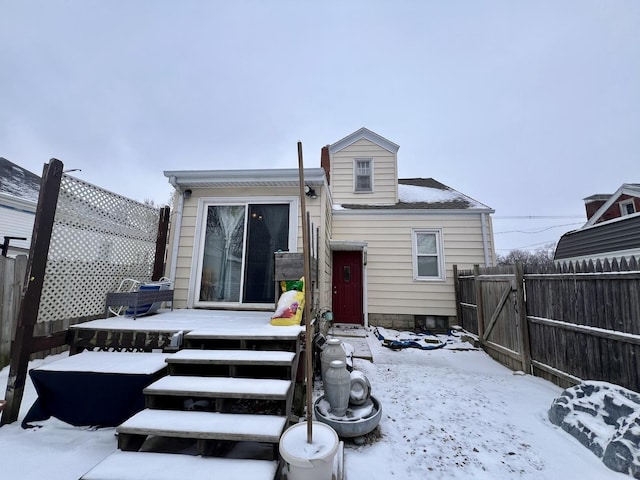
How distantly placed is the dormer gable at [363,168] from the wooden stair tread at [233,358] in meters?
6.02

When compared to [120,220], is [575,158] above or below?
above

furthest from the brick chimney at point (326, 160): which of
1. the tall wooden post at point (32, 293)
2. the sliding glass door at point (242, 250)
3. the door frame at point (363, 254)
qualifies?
the tall wooden post at point (32, 293)

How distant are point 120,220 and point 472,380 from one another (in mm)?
6065

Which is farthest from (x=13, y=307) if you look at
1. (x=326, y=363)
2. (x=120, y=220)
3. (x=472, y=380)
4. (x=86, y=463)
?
(x=472, y=380)

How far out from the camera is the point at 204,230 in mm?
4754

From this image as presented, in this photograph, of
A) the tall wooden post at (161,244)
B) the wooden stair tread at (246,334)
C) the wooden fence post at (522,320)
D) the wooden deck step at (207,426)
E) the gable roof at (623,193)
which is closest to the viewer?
the wooden deck step at (207,426)

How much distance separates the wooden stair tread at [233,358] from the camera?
215 centimetres

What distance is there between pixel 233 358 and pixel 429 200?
714 centimetres

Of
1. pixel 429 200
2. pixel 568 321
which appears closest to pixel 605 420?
pixel 568 321

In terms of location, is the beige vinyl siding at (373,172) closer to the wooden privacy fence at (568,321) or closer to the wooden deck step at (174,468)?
the wooden privacy fence at (568,321)

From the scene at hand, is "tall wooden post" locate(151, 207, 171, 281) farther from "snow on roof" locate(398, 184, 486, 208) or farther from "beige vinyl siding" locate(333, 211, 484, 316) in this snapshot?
"snow on roof" locate(398, 184, 486, 208)

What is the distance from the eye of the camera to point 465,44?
8.58 metres

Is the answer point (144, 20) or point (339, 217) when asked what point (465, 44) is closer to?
point (339, 217)

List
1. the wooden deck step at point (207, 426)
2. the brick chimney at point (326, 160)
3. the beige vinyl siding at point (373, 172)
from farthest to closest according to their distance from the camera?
the brick chimney at point (326, 160), the beige vinyl siding at point (373, 172), the wooden deck step at point (207, 426)
